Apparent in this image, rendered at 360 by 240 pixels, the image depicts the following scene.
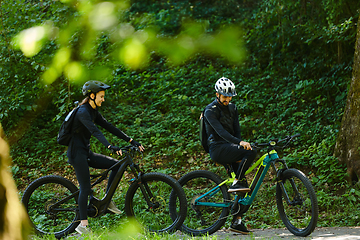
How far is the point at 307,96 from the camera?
33.0ft

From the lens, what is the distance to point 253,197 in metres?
5.30

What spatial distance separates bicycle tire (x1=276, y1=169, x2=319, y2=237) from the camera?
468 cm

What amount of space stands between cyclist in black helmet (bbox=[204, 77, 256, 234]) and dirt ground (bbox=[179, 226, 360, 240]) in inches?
8.9

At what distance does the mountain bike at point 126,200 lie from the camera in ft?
17.5

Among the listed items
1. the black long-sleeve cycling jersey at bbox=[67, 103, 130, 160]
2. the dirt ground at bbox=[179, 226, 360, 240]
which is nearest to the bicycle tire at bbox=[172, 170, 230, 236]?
the dirt ground at bbox=[179, 226, 360, 240]

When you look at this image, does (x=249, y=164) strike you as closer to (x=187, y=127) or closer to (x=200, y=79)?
(x=187, y=127)

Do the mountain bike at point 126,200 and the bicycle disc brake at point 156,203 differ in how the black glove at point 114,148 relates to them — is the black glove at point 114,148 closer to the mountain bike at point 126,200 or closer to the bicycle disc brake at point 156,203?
the mountain bike at point 126,200

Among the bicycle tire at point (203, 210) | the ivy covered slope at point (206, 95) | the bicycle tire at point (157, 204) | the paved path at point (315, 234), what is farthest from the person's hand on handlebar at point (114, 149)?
the ivy covered slope at point (206, 95)

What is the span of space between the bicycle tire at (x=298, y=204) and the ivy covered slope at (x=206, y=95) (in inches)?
56.6

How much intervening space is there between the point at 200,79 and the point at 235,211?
7.36m

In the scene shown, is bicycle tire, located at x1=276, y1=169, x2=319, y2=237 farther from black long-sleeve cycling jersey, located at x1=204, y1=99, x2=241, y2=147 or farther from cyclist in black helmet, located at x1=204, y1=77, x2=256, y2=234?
black long-sleeve cycling jersey, located at x1=204, y1=99, x2=241, y2=147

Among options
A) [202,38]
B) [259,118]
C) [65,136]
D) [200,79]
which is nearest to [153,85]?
[200,79]

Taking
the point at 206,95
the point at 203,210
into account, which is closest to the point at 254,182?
the point at 203,210

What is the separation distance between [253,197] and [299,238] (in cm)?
81
